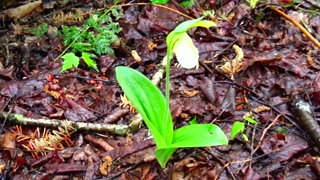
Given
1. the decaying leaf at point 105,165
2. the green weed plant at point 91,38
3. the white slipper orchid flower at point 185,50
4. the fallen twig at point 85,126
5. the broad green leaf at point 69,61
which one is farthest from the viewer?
the green weed plant at point 91,38

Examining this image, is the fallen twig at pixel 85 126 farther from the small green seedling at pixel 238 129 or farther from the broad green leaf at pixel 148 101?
the small green seedling at pixel 238 129

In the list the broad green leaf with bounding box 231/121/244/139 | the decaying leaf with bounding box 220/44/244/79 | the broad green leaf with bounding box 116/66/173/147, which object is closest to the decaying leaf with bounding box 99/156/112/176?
the broad green leaf with bounding box 116/66/173/147

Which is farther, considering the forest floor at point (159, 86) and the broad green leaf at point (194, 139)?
the forest floor at point (159, 86)

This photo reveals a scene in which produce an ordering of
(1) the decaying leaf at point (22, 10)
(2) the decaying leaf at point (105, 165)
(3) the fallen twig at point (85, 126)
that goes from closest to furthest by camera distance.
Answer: (2) the decaying leaf at point (105, 165) → (3) the fallen twig at point (85, 126) → (1) the decaying leaf at point (22, 10)

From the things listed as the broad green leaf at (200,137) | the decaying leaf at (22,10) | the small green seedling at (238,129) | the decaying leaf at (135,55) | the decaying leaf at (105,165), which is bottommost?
the decaying leaf at (105,165)

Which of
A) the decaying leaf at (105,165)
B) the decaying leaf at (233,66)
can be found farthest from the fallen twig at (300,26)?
the decaying leaf at (105,165)
